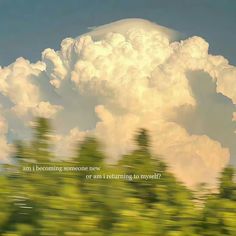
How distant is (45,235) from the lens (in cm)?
271

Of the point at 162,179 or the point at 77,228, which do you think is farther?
the point at 162,179

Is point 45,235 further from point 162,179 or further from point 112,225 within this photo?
point 162,179

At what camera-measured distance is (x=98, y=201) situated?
2967 millimetres

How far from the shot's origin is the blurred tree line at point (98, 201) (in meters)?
2.79

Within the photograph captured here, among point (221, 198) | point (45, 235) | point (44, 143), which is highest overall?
point (44, 143)

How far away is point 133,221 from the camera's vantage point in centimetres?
284

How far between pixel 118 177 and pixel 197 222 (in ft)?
1.65

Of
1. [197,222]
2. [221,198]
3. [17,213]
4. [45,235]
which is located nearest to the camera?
[45,235]

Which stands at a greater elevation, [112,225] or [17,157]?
[17,157]

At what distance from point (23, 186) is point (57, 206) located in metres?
0.37

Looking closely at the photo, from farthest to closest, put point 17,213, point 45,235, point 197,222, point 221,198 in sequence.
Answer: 1. point 221,198
2. point 197,222
3. point 17,213
4. point 45,235

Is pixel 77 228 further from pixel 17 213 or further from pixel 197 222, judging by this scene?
pixel 197 222

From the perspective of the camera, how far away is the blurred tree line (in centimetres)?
279

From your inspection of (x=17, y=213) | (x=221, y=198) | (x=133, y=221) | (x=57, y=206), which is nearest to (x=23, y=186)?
(x=17, y=213)
